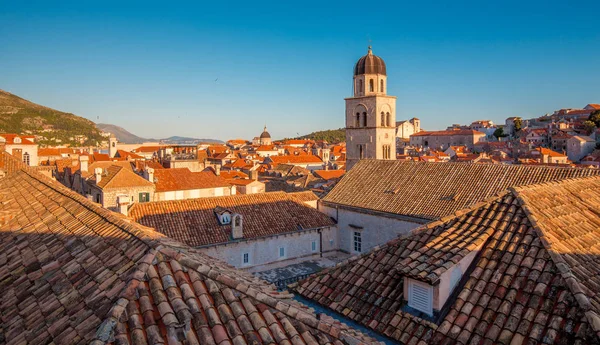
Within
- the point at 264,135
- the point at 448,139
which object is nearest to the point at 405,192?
the point at 448,139

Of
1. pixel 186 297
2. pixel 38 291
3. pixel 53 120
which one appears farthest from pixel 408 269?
pixel 53 120

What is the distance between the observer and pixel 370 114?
1359 inches

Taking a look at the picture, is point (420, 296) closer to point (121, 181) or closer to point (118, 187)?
point (118, 187)

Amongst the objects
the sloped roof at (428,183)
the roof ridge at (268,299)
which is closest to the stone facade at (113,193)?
the sloped roof at (428,183)

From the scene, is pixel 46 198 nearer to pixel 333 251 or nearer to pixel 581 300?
pixel 581 300

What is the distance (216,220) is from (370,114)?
18.1m

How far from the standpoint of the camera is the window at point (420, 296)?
6.41 m

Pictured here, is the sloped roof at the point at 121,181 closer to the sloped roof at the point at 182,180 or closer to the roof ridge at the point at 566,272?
the sloped roof at the point at 182,180

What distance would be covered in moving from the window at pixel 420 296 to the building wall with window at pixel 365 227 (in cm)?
1336

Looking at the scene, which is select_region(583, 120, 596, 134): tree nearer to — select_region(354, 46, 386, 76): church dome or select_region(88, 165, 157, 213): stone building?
select_region(354, 46, 386, 76): church dome

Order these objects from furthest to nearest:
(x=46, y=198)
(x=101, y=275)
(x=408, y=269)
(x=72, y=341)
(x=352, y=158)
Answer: (x=352, y=158)
(x=46, y=198)
(x=408, y=269)
(x=101, y=275)
(x=72, y=341)

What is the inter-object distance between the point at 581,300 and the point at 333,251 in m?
19.5

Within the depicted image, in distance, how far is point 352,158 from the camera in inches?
1411

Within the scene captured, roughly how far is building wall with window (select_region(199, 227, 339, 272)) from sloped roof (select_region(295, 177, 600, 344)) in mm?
12242
